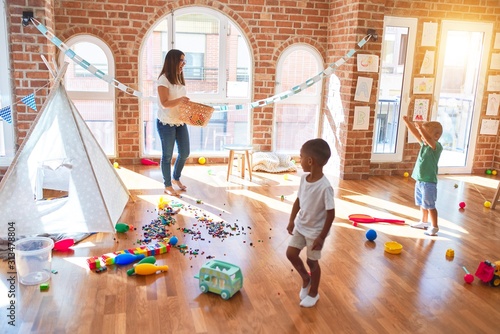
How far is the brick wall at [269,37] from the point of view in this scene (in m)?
5.17

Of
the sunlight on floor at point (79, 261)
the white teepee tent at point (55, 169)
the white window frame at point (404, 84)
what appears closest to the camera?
the sunlight on floor at point (79, 261)

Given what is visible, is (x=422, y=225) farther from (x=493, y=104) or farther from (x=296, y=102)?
(x=493, y=104)

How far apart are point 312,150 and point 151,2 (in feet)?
12.8

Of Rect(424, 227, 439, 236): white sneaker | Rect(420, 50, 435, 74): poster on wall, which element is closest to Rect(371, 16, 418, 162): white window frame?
Rect(420, 50, 435, 74): poster on wall

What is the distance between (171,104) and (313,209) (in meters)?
2.09

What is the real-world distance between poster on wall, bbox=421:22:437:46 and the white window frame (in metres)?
0.11

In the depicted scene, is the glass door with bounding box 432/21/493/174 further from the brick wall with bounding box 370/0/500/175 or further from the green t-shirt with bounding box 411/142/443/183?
the green t-shirt with bounding box 411/142/443/183

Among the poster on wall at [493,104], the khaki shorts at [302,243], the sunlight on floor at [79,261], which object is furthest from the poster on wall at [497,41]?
the sunlight on floor at [79,261]

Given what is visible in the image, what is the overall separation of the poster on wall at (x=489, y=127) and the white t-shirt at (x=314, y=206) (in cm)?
451

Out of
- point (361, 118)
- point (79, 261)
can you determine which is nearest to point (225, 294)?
point (79, 261)

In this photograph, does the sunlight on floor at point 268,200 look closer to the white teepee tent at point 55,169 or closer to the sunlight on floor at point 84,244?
the white teepee tent at point 55,169

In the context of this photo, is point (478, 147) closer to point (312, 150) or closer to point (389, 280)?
point (389, 280)

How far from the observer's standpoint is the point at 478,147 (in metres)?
6.16

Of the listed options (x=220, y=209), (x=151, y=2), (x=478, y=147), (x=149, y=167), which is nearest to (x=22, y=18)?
(x=151, y=2)
